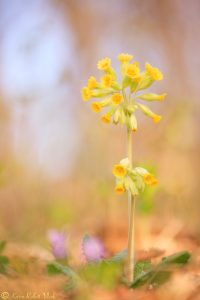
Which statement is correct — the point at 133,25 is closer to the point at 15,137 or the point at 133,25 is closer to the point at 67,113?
the point at 67,113

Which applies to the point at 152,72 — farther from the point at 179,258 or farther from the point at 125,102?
the point at 179,258

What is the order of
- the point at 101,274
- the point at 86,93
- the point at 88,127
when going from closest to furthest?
the point at 101,274 → the point at 86,93 → the point at 88,127

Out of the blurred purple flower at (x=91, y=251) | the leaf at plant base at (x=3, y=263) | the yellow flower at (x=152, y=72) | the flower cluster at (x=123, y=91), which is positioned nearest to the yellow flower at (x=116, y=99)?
the flower cluster at (x=123, y=91)

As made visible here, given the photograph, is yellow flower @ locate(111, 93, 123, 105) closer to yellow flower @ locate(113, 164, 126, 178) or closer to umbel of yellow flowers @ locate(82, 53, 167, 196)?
umbel of yellow flowers @ locate(82, 53, 167, 196)

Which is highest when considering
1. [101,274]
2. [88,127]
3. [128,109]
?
[88,127]

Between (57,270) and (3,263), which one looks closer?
(57,270)

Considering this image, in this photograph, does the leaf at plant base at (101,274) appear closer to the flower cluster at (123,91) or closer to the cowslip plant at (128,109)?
the cowslip plant at (128,109)

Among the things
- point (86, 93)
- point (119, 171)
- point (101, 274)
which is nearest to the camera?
point (101, 274)

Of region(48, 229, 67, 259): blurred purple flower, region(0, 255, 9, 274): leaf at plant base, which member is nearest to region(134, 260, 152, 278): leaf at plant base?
region(48, 229, 67, 259): blurred purple flower

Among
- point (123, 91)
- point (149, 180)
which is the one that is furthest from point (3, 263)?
point (123, 91)
